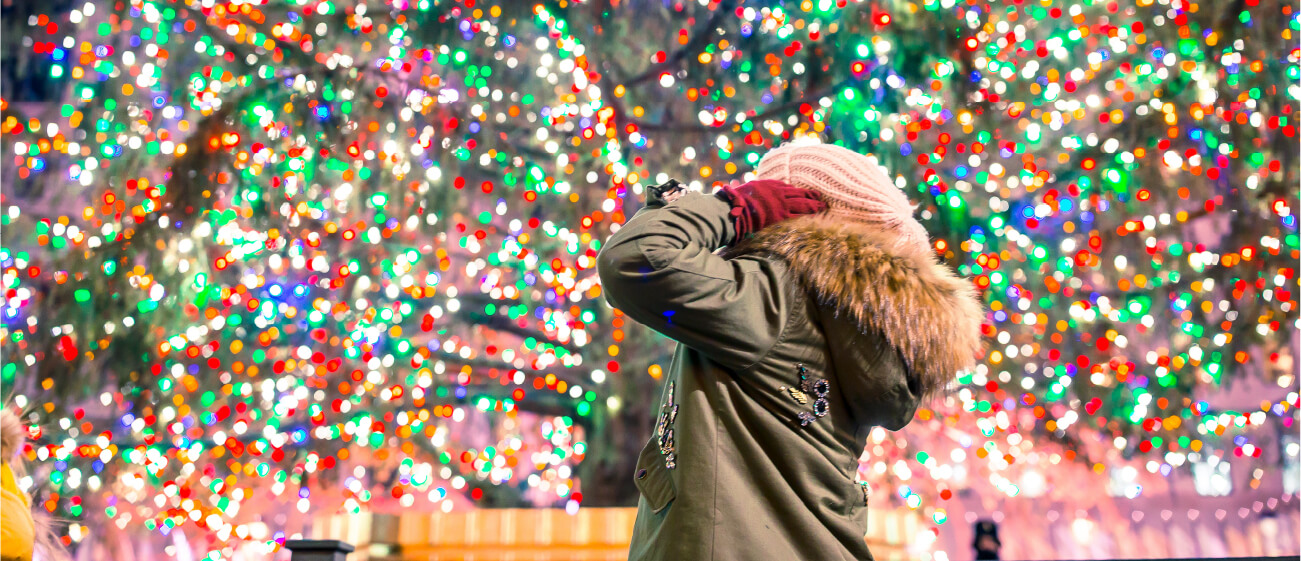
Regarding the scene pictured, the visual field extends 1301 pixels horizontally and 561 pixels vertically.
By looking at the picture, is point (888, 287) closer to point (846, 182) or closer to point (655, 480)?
point (846, 182)

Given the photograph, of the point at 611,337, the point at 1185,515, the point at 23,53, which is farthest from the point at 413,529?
the point at 1185,515

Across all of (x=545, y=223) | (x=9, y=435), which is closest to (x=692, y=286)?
(x=9, y=435)

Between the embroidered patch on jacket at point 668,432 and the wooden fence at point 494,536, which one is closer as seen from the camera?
the embroidered patch on jacket at point 668,432

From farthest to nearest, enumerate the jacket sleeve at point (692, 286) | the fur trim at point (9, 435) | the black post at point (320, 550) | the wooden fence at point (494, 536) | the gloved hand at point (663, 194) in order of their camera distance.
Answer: the wooden fence at point (494, 536) → the black post at point (320, 550) → the fur trim at point (9, 435) → the gloved hand at point (663, 194) → the jacket sleeve at point (692, 286)

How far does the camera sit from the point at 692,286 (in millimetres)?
1338

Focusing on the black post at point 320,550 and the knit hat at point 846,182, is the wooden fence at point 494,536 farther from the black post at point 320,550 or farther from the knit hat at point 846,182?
the knit hat at point 846,182

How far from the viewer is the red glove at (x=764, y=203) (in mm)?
1497

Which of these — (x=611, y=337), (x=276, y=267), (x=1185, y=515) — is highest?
(x=276, y=267)

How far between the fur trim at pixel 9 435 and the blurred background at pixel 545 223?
6.76 feet

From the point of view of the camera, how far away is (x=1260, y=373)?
4.76 metres

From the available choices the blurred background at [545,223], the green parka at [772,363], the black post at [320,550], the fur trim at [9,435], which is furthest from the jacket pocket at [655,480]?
the blurred background at [545,223]

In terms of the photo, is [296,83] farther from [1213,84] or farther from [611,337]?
[1213,84]

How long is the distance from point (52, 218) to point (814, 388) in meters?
4.76

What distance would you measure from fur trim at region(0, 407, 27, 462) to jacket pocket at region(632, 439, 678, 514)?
1.90 meters
